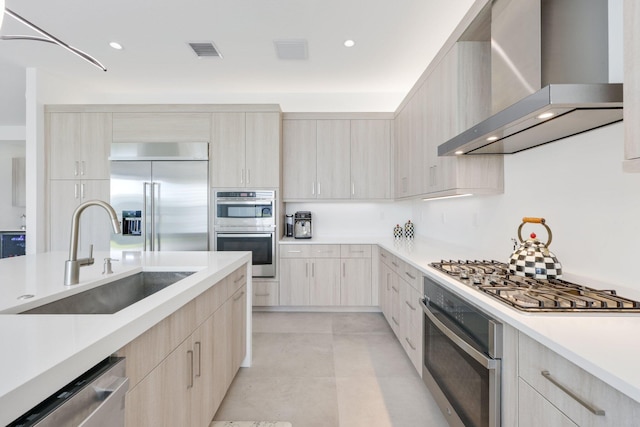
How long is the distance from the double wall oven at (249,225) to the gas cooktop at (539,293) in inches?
90.8

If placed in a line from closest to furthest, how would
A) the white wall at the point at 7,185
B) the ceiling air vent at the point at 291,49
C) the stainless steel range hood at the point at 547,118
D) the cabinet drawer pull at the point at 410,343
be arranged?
the stainless steel range hood at the point at 547,118
the cabinet drawer pull at the point at 410,343
the ceiling air vent at the point at 291,49
the white wall at the point at 7,185

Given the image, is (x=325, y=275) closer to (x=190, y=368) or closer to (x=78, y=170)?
(x=190, y=368)

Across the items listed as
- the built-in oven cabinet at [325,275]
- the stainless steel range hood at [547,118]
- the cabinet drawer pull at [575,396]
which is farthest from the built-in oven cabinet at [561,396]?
the built-in oven cabinet at [325,275]

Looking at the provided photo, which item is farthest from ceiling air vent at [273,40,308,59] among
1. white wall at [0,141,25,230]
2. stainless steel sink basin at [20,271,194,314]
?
white wall at [0,141,25,230]

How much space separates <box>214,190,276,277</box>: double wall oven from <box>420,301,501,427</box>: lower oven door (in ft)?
7.08

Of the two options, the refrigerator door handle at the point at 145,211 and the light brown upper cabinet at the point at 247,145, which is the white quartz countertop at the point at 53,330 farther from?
the light brown upper cabinet at the point at 247,145

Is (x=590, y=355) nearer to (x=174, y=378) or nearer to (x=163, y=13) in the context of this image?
(x=174, y=378)

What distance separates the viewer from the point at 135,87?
163 inches

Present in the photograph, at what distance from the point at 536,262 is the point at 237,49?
312cm

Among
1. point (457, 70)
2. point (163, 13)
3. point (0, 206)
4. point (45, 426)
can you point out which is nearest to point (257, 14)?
point (163, 13)

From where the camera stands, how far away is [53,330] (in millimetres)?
795

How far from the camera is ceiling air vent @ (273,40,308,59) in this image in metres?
3.04

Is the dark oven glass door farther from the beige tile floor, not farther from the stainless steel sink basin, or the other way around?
the stainless steel sink basin

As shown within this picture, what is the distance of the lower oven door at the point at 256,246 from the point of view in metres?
3.72
